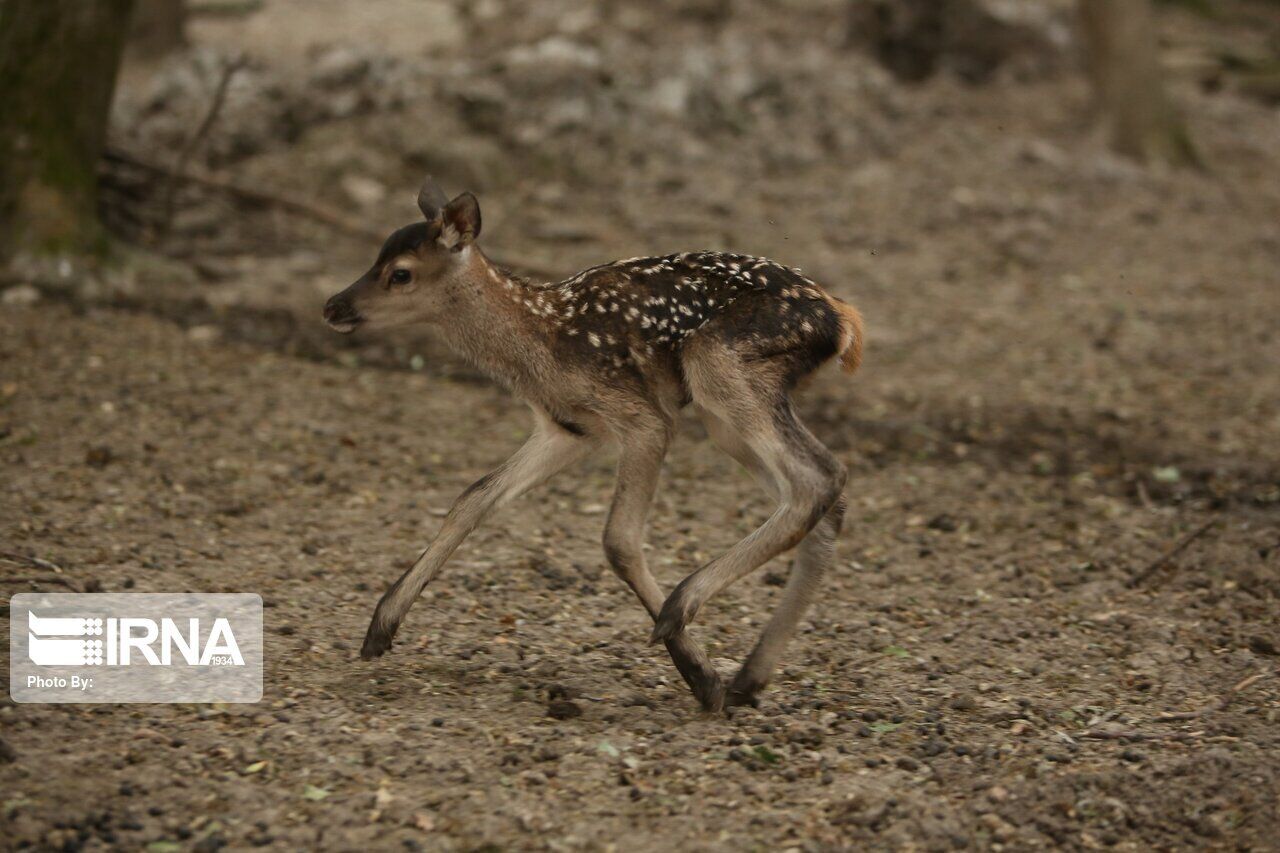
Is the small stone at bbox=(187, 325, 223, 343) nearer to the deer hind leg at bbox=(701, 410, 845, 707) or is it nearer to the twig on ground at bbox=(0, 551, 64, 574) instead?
the twig on ground at bbox=(0, 551, 64, 574)

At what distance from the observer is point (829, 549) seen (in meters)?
5.53

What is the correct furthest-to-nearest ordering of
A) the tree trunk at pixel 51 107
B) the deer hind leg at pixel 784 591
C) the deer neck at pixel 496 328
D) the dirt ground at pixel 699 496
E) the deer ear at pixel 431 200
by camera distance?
the tree trunk at pixel 51 107, the deer ear at pixel 431 200, the deer neck at pixel 496 328, the deer hind leg at pixel 784 591, the dirt ground at pixel 699 496

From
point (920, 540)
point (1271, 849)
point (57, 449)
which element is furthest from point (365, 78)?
point (1271, 849)

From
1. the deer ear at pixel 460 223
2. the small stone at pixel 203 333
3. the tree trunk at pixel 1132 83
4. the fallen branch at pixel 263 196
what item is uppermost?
the tree trunk at pixel 1132 83

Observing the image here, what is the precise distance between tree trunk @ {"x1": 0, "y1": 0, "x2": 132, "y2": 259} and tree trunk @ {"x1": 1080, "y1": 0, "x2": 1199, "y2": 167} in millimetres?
8286

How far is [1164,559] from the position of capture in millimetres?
6867

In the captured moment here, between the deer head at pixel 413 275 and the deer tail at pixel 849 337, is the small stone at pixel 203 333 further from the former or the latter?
the deer tail at pixel 849 337

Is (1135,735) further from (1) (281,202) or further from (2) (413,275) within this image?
(1) (281,202)

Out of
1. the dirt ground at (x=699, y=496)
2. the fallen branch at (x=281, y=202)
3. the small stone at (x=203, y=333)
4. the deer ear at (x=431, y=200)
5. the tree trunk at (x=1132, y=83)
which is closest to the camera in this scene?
the dirt ground at (x=699, y=496)

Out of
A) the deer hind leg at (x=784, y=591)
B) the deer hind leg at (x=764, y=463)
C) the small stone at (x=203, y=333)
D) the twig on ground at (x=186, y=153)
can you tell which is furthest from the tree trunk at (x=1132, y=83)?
the deer hind leg at (x=764, y=463)

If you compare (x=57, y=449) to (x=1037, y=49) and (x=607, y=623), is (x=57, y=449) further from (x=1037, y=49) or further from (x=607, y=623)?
(x=1037, y=49)

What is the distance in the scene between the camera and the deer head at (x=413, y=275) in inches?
223

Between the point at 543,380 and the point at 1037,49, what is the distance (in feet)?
38.1

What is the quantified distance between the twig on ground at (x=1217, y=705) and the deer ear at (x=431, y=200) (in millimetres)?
3118
